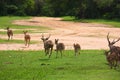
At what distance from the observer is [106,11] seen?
88.2m

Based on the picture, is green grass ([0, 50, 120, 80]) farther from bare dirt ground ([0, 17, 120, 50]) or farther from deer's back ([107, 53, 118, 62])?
bare dirt ground ([0, 17, 120, 50])

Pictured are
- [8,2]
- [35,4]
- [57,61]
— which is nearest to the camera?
[57,61]

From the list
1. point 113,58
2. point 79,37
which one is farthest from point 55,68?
point 79,37

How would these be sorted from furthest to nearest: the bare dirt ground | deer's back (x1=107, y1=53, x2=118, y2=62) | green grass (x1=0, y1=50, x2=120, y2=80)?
the bare dirt ground, deer's back (x1=107, y1=53, x2=118, y2=62), green grass (x1=0, y1=50, x2=120, y2=80)

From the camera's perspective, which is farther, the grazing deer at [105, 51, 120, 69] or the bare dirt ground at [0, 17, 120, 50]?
the bare dirt ground at [0, 17, 120, 50]

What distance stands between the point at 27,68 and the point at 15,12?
301 ft

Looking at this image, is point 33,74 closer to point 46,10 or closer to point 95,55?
point 95,55

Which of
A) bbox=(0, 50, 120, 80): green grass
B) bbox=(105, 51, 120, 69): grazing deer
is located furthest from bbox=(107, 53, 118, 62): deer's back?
bbox=(0, 50, 120, 80): green grass

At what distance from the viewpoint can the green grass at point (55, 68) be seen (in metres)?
17.0

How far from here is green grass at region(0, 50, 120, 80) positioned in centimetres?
1702

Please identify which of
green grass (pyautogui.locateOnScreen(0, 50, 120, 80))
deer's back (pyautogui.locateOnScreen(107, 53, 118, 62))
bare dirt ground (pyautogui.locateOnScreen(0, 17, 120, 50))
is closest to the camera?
green grass (pyautogui.locateOnScreen(0, 50, 120, 80))

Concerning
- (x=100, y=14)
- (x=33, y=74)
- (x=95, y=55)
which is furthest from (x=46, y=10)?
(x=33, y=74)

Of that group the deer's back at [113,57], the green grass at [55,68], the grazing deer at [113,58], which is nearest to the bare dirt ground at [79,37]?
the green grass at [55,68]

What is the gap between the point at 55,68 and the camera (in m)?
19.3
